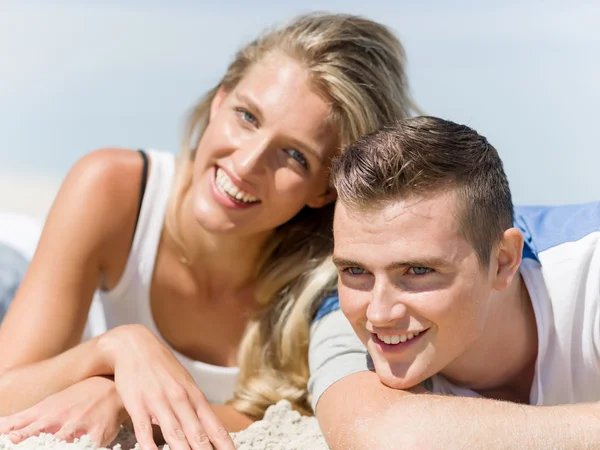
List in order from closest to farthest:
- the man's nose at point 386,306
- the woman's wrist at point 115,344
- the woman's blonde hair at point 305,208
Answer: the man's nose at point 386,306 → the woman's wrist at point 115,344 → the woman's blonde hair at point 305,208

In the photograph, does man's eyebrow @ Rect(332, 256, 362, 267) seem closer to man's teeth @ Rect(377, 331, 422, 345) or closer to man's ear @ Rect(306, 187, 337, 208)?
man's teeth @ Rect(377, 331, 422, 345)

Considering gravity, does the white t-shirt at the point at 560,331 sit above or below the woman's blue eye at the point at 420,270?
below

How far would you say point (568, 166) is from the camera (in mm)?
8508

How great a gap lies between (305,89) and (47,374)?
5.00 ft

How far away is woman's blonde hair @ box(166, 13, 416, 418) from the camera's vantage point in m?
3.40

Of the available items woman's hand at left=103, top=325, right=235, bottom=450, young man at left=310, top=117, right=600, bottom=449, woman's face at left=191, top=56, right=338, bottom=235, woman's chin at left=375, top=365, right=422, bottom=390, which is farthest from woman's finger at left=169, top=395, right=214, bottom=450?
woman's face at left=191, top=56, right=338, bottom=235

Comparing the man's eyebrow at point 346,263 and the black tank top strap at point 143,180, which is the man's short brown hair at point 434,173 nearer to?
the man's eyebrow at point 346,263

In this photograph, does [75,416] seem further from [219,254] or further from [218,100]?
[218,100]

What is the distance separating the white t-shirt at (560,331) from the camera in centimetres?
285

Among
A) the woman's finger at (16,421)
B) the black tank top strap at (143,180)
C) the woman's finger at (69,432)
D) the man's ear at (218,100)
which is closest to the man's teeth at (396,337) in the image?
the woman's finger at (69,432)

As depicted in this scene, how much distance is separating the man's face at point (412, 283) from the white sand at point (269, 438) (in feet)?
1.65

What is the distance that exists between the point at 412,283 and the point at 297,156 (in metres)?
1.11

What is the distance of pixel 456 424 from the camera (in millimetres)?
2297

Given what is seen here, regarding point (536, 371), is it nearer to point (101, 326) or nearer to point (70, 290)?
point (70, 290)
